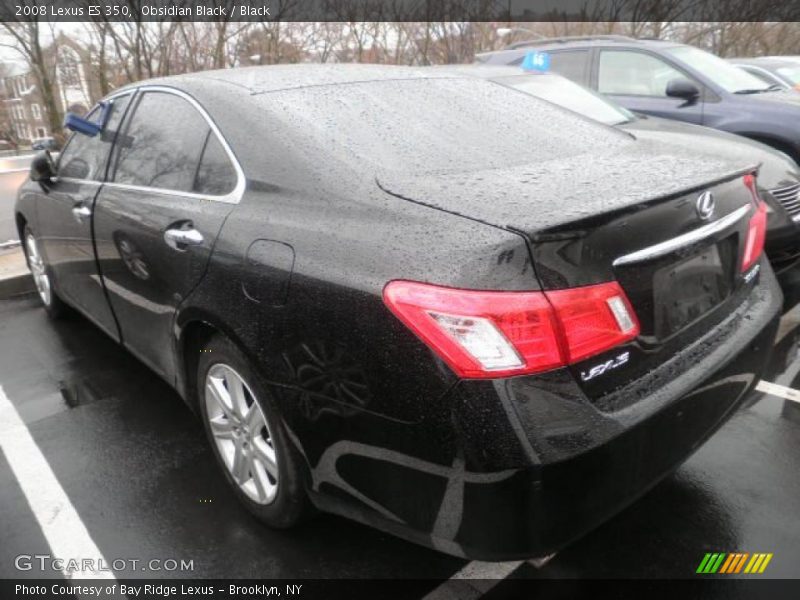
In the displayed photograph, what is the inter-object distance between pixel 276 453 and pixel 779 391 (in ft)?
8.53

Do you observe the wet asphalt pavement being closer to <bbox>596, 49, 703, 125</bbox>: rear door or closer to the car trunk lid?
the car trunk lid

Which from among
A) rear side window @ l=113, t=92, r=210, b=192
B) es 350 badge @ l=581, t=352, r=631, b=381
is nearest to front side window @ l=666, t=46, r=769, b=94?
rear side window @ l=113, t=92, r=210, b=192

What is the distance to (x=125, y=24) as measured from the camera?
11844mm

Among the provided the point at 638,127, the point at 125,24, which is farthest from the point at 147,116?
the point at 125,24

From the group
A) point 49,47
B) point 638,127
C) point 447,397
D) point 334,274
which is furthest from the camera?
point 49,47

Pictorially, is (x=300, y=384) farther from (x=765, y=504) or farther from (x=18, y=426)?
(x=18, y=426)

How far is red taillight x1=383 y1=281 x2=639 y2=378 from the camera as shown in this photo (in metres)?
1.61

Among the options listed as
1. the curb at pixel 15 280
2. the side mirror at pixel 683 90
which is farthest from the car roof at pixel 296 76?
the side mirror at pixel 683 90

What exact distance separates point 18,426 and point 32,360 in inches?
36.3

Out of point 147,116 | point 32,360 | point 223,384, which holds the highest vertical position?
point 147,116

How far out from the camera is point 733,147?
3912 mm

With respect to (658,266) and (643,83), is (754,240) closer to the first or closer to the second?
(658,266)

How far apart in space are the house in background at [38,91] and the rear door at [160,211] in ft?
→ 36.0

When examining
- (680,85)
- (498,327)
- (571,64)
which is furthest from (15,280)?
(680,85)
